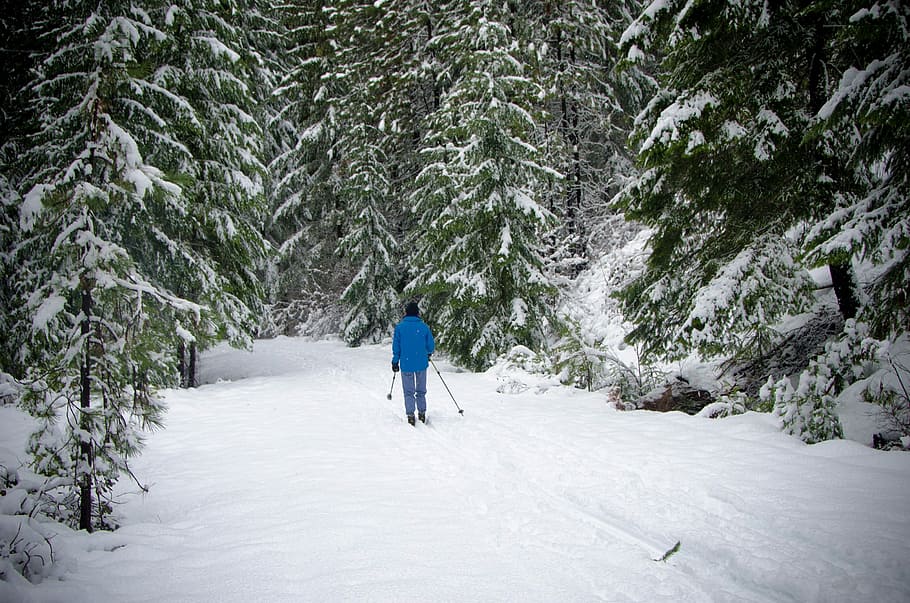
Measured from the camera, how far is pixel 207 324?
451 cm

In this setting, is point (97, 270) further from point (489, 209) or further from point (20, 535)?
point (489, 209)

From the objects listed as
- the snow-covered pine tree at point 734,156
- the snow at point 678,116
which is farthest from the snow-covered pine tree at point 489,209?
the snow at point 678,116

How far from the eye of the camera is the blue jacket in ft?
24.7

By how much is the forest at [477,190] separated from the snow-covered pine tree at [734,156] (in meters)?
0.04

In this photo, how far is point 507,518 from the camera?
3916mm

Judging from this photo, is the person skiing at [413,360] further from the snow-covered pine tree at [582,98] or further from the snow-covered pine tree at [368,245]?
the snow-covered pine tree at [368,245]

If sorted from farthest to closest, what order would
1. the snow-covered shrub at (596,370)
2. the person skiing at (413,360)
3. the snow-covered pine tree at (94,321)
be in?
1. the snow-covered shrub at (596,370)
2. the person skiing at (413,360)
3. the snow-covered pine tree at (94,321)

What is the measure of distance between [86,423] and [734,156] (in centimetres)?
806

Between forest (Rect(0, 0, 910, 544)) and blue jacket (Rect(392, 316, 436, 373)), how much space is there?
3009mm

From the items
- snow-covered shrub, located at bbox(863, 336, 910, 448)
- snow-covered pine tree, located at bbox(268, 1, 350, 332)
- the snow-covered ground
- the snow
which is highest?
snow-covered pine tree, located at bbox(268, 1, 350, 332)

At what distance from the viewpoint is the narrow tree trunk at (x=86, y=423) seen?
3.60 meters

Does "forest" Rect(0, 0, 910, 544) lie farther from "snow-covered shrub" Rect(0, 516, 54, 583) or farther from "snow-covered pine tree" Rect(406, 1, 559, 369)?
"snow-covered shrub" Rect(0, 516, 54, 583)

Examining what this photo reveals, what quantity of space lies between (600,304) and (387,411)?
24.9ft

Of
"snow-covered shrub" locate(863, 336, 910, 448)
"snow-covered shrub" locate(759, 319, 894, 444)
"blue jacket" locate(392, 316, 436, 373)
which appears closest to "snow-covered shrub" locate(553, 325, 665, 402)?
"snow-covered shrub" locate(759, 319, 894, 444)
